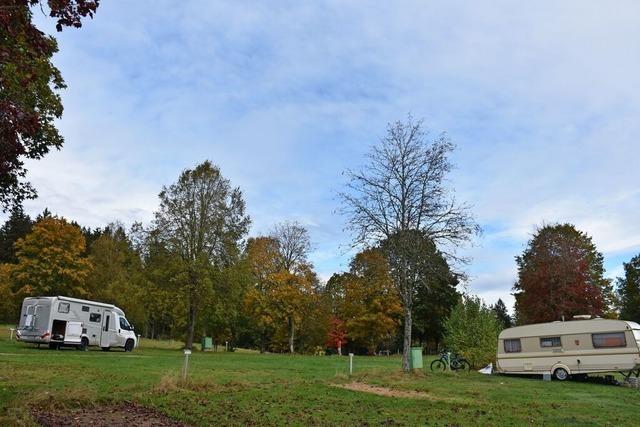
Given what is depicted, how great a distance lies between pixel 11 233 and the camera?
7575 cm

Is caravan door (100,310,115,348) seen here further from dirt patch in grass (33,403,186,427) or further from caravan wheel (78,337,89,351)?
dirt patch in grass (33,403,186,427)

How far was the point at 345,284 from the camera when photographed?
5203 centimetres

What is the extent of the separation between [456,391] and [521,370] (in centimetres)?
1117

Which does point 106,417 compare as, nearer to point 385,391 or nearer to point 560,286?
point 385,391

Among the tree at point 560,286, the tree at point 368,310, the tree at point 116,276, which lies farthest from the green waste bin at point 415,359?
the tree at point 116,276

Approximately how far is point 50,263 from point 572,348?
3993cm

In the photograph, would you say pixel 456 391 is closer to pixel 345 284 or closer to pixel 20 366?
pixel 20 366

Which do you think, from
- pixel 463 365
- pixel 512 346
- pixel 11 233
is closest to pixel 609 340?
pixel 512 346

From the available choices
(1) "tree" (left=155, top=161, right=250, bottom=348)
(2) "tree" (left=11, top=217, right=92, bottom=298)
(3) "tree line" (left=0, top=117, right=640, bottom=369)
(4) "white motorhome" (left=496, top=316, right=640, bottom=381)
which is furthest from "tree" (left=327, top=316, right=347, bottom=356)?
(4) "white motorhome" (left=496, top=316, right=640, bottom=381)

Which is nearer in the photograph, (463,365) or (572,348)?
(572,348)

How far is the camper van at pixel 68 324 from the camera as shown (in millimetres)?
28922

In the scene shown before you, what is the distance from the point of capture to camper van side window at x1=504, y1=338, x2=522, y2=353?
2572cm

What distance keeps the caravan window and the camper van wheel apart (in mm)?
1150

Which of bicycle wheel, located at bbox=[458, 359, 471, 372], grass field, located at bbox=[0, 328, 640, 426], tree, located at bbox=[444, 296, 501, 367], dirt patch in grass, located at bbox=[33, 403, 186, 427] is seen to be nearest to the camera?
dirt patch in grass, located at bbox=[33, 403, 186, 427]
